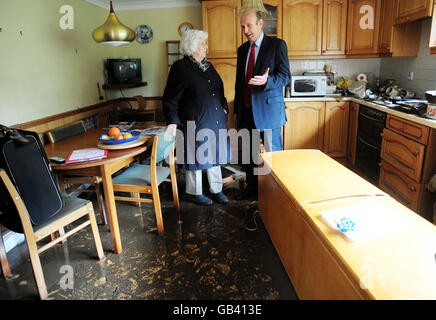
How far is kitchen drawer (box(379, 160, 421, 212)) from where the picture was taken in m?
2.52

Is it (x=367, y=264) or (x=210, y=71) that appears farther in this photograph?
(x=210, y=71)

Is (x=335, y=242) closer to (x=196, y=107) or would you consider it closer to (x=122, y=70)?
(x=196, y=107)

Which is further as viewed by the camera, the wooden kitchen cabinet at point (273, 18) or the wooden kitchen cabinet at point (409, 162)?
the wooden kitchen cabinet at point (273, 18)

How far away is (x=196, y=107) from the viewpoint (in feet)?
8.91

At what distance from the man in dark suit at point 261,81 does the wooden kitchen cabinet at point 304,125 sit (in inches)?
55.2

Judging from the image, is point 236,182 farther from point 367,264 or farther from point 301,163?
point 367,264

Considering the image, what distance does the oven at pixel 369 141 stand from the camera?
3.14 meters

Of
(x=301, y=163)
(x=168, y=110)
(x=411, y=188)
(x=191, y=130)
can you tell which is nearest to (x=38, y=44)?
(x=168, y=110)

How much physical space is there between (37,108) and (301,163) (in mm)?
2779

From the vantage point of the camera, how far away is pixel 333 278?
1.15 metres

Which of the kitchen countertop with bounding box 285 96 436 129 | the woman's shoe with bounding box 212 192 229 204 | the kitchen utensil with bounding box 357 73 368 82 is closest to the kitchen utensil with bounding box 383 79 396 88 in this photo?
the kitchen utensil with bounding box 357 73 368 82

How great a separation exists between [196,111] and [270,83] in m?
0.68

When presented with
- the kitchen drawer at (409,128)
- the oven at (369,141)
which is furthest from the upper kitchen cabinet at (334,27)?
the kitchen drawer at (409,128)

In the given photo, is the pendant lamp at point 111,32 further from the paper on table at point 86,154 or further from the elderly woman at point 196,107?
the paper on table at point 86,154
